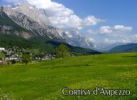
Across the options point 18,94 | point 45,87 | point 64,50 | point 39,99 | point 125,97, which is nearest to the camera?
point 125,97

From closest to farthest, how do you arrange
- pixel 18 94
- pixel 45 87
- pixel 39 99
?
pixel 39 99
pixel 18 94
pixel 45 87

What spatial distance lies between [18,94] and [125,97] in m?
14.3

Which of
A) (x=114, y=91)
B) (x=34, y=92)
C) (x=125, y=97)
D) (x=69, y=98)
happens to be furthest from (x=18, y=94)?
(x=125, y=97)

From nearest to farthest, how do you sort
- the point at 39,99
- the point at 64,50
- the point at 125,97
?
the point at 125,97
the point at 39,99
the point at 64,50

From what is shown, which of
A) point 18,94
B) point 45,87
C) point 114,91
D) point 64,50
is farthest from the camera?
point 64,50

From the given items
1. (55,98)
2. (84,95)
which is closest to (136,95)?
(84,95)

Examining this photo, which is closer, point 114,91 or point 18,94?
point 114,91

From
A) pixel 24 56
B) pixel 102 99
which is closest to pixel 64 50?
pixel 24 56

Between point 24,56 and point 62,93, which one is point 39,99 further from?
point 24,56

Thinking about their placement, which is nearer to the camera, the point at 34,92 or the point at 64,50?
the point at 34,92

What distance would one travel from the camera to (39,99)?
2897 centimetres

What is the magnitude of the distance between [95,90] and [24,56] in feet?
536

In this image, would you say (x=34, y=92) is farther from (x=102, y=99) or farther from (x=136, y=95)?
(x=136, y=95)

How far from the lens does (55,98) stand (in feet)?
90.7
